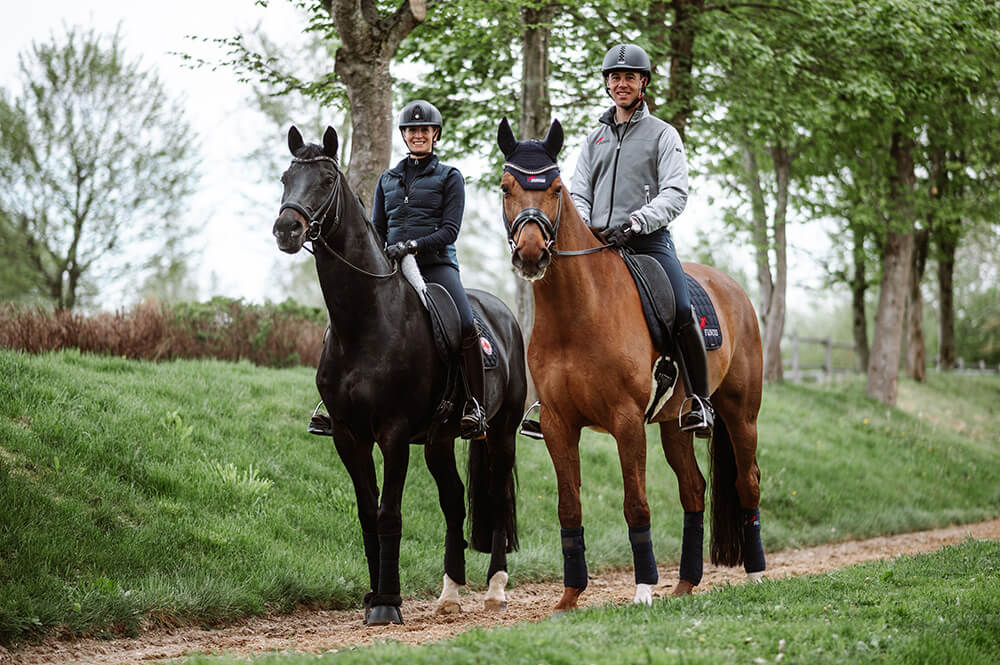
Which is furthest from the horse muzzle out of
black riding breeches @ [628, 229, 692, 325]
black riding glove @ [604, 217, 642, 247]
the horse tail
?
the horse tail

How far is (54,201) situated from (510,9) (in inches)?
809

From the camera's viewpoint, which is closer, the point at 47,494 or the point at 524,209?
the point at 524,209

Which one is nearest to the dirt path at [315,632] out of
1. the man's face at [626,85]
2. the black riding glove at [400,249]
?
the black riding glove at [400,249]

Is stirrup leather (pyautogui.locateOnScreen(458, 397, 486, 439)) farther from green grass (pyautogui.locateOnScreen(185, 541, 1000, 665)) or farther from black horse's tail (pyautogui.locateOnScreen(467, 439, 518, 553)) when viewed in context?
green grass (pyautogui.locateOnScreen(185, 541, 1000, 665))

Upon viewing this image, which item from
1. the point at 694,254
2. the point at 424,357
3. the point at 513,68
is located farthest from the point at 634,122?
the point at 694,254

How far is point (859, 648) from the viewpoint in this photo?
4832mm

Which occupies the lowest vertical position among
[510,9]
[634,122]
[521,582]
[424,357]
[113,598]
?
[521,582]

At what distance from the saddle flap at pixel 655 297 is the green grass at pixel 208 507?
3.38 metres

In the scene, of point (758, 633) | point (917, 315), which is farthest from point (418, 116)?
point (917, 315)

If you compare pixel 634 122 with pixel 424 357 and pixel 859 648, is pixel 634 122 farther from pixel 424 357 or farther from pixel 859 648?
pixel 859 648

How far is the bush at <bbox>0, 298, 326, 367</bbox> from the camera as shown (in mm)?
11312

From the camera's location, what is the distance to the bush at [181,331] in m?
11.3

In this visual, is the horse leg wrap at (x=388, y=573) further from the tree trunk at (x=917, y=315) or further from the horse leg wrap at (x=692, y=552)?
the tree trunk at (x=917, y=315)

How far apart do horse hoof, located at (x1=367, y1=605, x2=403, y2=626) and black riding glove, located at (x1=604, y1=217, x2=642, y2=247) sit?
3.01 meters
